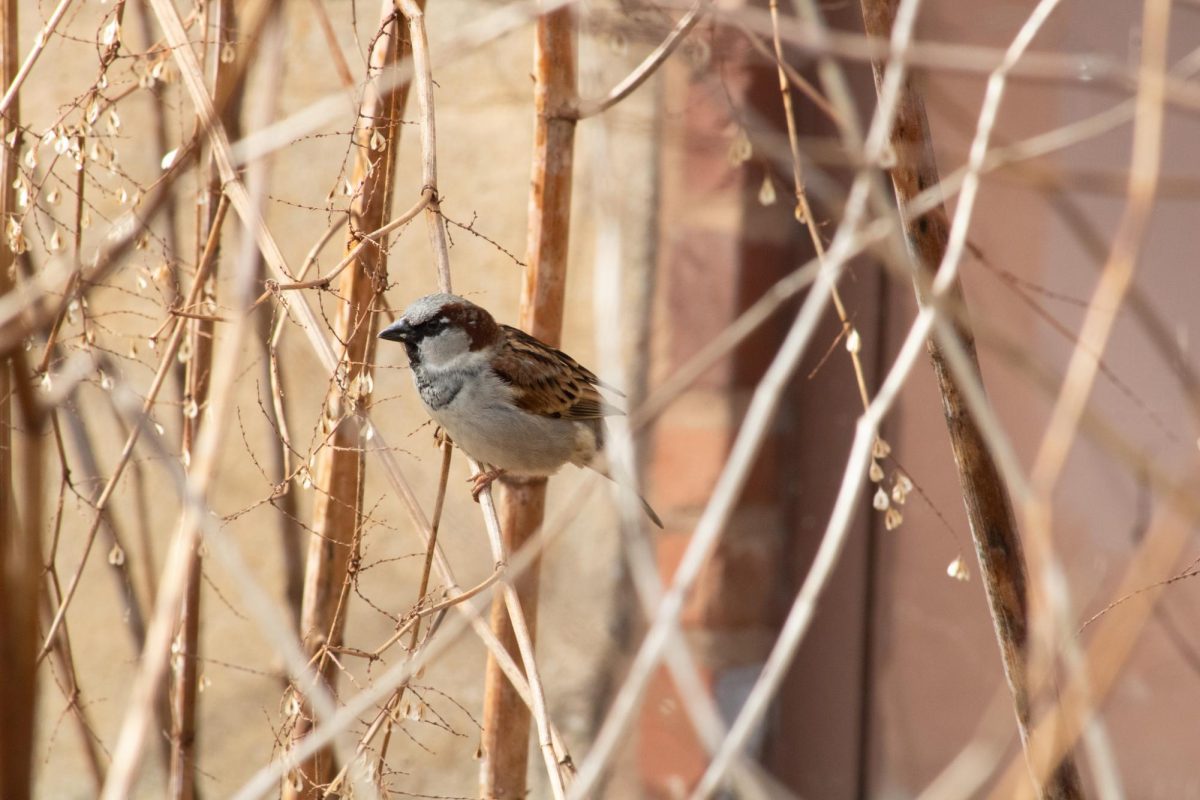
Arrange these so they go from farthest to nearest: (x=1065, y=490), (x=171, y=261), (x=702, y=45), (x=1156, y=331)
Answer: (x=1065, y=490) < (x=702, y=45) < (x=171, y=261) < (x=1156, y=331)

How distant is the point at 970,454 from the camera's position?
1.17 meters

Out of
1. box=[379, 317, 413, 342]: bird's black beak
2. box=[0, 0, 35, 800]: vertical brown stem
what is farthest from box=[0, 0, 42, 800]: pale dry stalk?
box=[379, 317, 413, 342]: bird's black beak

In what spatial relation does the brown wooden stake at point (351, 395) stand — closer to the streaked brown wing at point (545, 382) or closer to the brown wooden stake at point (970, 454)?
the brown wooden stake at point (970, 454)

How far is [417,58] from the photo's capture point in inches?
49.0

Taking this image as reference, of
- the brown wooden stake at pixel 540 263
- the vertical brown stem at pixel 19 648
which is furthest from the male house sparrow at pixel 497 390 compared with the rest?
the vertical brown stem at pixel 19 648

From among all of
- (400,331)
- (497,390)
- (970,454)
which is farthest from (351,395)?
(497,390)

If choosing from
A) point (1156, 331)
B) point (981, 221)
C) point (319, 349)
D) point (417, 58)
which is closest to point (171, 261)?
point (319, 349)

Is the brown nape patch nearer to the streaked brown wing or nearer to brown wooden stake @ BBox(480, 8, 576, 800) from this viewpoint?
the streaked brown wing

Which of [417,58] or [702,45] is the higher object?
[702,45]

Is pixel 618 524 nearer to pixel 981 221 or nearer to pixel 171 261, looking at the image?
pixel 981 221

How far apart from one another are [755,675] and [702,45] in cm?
125

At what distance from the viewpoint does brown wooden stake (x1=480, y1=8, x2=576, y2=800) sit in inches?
58.7

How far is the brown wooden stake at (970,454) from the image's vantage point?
3.79ft

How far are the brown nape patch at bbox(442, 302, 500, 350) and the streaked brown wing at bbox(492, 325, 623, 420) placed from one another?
1.0 inches
